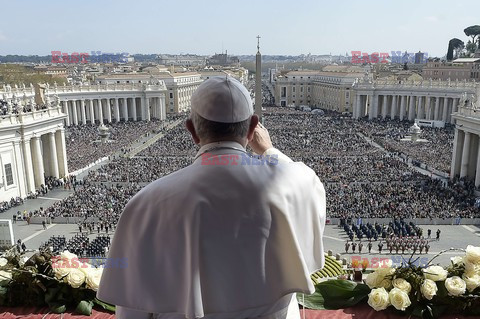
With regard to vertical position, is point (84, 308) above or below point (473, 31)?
below

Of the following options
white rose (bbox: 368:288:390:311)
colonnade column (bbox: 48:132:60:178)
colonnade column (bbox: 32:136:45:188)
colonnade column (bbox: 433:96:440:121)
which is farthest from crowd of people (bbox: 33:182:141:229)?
colonnade column (bbox: 433:96:440:121)

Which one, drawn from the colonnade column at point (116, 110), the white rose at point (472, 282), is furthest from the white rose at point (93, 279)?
the colonnade column at point (116, 110)

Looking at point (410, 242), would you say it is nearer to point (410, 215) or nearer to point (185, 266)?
point (410, 215)

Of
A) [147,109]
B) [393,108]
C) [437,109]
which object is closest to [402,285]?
[437,109]

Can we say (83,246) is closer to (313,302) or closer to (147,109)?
(313,302)

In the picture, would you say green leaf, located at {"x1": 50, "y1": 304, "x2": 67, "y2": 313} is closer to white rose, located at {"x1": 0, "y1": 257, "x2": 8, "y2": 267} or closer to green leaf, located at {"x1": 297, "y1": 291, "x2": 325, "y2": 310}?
white rose, located at {"x1": 0, "y1": 257, "x2": 8, "y2": 267}
